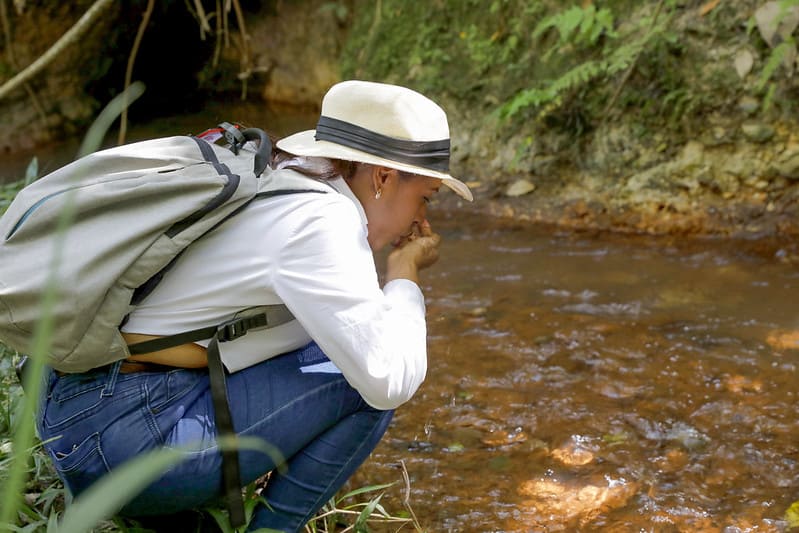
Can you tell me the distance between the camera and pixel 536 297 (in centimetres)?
448

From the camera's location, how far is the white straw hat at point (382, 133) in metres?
1.95

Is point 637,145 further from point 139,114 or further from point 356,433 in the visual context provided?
point 139,114

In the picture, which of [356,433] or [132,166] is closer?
[132,166]

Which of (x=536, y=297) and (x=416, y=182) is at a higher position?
(x=416, y=182)

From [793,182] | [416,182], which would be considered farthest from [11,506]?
[793,182]

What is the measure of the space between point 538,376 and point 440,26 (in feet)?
14.6

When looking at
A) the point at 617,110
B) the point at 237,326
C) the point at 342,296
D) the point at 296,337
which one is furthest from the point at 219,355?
the point at 617,110

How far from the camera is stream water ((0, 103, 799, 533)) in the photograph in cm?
261

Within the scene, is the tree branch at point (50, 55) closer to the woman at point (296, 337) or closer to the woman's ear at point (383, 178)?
the woman at point (296, 337)

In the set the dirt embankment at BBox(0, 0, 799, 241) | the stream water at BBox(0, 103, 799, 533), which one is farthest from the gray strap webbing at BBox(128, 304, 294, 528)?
the dirt embankment at BBox(0, 0, 799, 241)

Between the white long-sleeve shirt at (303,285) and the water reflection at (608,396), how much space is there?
1013 mm

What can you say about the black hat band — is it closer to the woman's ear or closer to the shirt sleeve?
the woman's ear

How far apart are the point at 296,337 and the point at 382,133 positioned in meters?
0.56

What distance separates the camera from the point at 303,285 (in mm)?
1657
